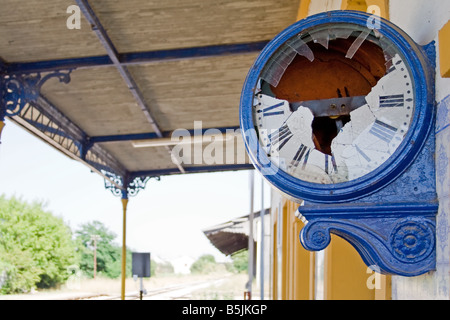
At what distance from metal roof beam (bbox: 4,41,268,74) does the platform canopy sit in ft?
0.04

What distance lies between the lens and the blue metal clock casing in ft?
4.50

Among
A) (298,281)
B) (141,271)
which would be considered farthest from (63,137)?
(298,281)

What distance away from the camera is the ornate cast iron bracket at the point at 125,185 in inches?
586

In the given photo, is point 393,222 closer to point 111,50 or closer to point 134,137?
point 111,50

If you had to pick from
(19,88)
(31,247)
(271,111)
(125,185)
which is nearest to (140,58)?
(19,88)

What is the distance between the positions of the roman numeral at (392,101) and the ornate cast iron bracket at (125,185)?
1341cm

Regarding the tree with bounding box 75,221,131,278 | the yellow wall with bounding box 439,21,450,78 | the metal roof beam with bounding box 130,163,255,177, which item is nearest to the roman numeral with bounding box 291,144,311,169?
the yellow wall with bounding box 439,21,450,78

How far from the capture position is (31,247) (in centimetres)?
2594

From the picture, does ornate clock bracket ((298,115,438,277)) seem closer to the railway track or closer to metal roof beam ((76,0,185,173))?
metal roof beam ((76,0,185,173))

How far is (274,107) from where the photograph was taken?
154cm

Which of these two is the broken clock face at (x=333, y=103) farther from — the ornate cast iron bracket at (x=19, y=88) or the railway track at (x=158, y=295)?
the railway track at (x=158, y=295)

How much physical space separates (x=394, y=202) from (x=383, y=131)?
18 centimetres

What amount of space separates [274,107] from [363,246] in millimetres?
428
